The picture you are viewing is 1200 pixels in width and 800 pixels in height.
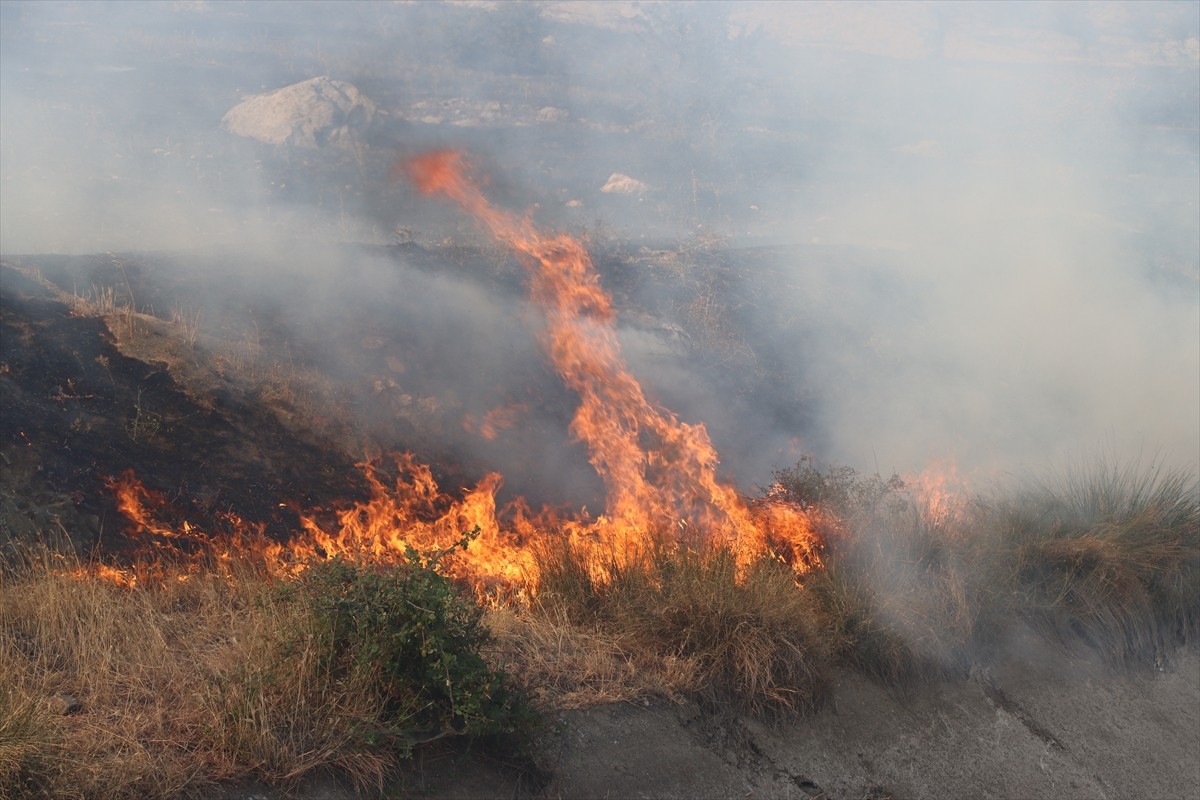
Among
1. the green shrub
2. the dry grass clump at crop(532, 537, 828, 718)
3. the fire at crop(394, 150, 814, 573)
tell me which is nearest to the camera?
the green shrub

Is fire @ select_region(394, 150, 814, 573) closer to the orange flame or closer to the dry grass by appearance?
the orange flame

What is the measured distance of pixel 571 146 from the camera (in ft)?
50.0

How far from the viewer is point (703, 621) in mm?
4035

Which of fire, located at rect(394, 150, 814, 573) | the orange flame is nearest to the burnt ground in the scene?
fire, located at rect(394, 150, 814, 573)

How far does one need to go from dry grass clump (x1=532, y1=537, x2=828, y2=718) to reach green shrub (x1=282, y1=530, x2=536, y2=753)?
870mm

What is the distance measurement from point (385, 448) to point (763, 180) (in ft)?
37.5

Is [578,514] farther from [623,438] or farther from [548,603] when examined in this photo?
[548,603]

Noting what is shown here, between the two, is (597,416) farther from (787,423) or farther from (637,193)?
(637,193)

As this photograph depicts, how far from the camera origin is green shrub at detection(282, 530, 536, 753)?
3.09m

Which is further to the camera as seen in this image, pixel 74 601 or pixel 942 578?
pixel 942 578

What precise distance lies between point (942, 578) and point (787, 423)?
2.08 metres

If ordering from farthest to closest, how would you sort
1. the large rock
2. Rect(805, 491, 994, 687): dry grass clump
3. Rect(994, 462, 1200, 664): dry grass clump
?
the large rock → Rect(994, 462, 1200, 664): dry grass clump → Rect(805, 491, 994, 687): dry grass clump

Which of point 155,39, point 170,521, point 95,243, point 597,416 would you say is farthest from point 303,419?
point 155,39

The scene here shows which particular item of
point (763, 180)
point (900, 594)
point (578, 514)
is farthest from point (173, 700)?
point (763, 180)
